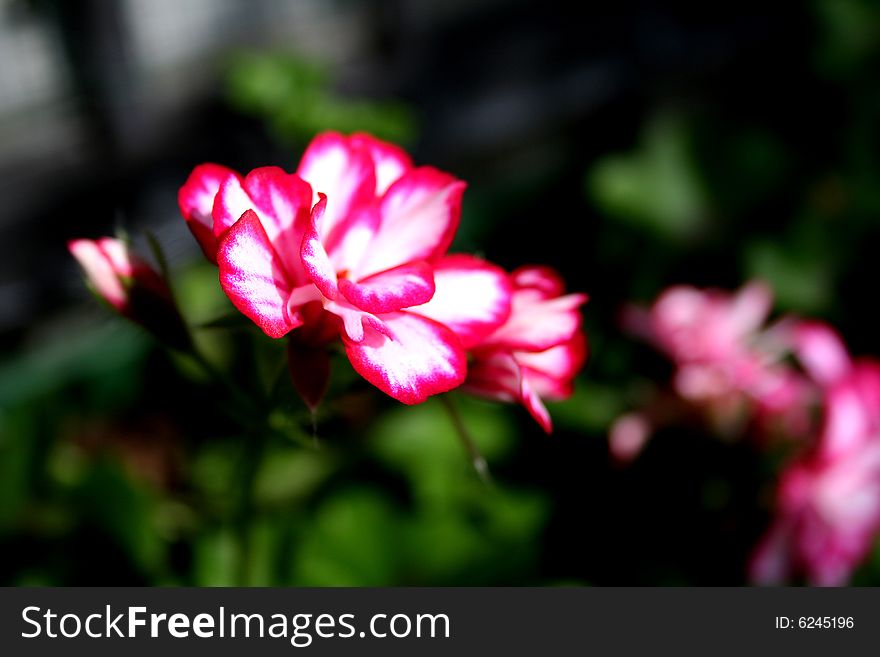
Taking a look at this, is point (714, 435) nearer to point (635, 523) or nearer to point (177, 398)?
point (635, 523)

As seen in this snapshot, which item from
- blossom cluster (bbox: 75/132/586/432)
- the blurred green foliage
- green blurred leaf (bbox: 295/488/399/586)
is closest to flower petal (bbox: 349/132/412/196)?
blossom cluster (bbox: 75/132/586/432)

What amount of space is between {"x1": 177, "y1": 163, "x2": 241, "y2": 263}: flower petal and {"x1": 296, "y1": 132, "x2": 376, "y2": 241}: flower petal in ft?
0.15

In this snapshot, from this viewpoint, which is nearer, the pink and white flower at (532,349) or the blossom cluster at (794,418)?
the pink and white flower at (532,349)

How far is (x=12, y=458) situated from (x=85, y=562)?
14 cm

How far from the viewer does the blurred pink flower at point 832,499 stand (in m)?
0.77

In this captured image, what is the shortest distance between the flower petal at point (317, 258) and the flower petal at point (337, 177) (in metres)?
0.05

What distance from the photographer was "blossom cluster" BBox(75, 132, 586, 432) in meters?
0.39

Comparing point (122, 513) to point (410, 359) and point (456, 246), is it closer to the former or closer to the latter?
point (410, 359)

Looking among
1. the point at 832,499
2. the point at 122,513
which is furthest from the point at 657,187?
the point at 122,513

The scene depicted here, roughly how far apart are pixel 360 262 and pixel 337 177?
0.04m

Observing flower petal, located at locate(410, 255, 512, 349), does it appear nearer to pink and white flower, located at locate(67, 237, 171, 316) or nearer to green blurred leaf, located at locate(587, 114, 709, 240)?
pink and white flower, located at locate(67, 237, 171, 316)

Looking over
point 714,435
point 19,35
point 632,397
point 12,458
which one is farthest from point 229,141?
point 714,435

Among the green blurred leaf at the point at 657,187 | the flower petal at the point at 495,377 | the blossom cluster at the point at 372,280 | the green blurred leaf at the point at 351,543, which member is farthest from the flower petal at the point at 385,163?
the green blurred leaf at the point at 657,187

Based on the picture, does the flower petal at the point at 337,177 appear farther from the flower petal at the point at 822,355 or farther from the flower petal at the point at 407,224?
the flower petal at the point at 822,355
